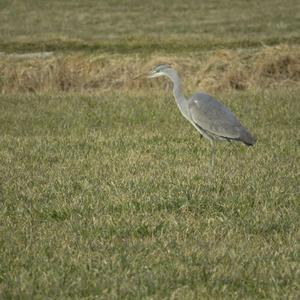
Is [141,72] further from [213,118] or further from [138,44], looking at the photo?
[138,44]

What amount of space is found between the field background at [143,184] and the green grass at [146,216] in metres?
0.01

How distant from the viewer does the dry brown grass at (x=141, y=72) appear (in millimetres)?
17703

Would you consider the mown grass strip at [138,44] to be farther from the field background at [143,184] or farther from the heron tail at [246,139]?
the heron tail at [246,139]

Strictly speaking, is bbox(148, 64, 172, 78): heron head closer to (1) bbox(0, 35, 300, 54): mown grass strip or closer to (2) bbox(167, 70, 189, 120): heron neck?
(2) bbox(167, 70, 189, 120): heron neck

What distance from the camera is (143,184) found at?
7293 mm

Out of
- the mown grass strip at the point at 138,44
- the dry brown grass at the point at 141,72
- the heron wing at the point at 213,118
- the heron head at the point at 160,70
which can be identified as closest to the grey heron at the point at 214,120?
the heron wing at the point at 213,118

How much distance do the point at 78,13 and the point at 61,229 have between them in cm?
3389

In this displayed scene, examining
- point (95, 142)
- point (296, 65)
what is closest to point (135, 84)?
point (296, 65)

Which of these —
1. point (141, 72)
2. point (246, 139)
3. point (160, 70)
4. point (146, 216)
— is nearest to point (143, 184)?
point (146, 216)

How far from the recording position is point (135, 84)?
17734 millimetres

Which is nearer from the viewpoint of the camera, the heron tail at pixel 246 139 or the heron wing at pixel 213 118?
the heron tail at pixel 246 139

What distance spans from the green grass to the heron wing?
0.40m

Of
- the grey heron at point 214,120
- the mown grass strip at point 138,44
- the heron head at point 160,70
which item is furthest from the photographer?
the mown grass strip at point 138,44

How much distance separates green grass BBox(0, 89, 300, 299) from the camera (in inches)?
181
